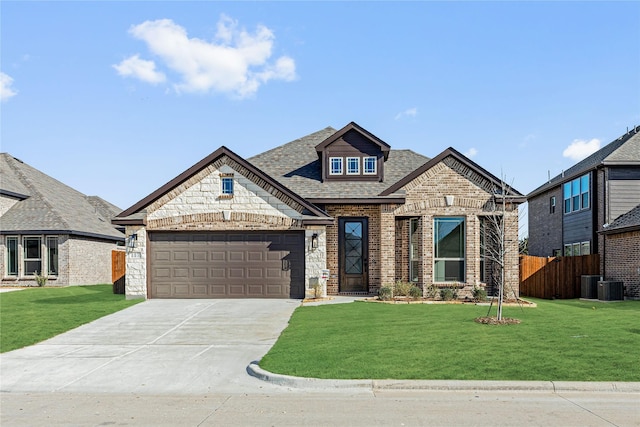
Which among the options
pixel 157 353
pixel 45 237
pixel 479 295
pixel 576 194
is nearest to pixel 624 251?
pixel 576 194

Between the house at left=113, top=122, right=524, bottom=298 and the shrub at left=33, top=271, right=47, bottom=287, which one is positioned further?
the shrub at left=33, top=271, right=47, bottom=287

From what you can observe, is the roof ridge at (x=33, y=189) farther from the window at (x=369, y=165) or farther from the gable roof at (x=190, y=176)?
the window at (x=369, y=165)

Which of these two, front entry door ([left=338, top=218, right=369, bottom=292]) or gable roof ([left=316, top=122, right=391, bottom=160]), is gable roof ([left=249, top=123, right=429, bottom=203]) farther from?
front entry door ([left=338, top=218, right=369, bottom=292])

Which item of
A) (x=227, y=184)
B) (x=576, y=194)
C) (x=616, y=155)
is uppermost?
(x=616, y=155)

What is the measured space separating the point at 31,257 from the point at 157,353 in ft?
65.9

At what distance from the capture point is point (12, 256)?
27.8 meters

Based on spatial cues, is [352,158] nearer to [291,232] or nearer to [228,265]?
[291,232]

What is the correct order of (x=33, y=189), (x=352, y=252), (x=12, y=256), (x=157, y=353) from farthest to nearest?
(x=33, y=189) < (x=12, y=256) < (x=352, y=252) < (x=157, y=353)

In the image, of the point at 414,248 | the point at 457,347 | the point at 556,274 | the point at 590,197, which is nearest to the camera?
the point at 457,347

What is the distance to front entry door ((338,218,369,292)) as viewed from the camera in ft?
68.4

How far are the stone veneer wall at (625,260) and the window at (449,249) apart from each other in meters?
7.10

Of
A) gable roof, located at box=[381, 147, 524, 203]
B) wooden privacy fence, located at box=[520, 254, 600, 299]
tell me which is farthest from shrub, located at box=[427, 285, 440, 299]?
wooden privacy fence, located at box=[520, 254, 600, 299]

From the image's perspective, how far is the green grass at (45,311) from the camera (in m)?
13.4

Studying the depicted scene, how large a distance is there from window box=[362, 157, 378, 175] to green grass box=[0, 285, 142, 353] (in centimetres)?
1059
